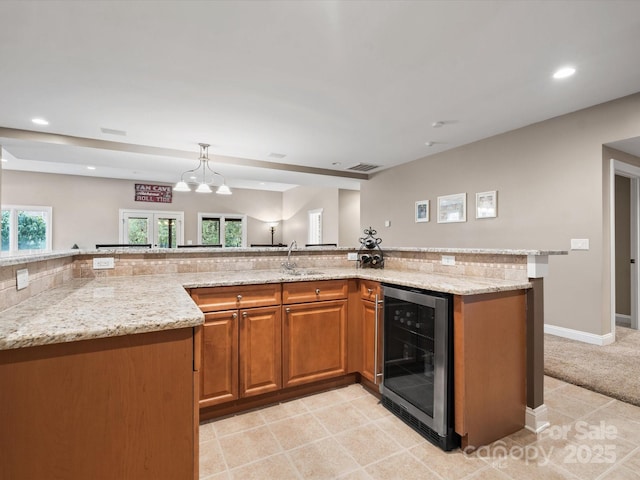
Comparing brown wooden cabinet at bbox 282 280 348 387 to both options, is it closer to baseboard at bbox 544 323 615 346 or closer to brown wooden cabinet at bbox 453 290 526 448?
brown wooden cabinet at bbox 453 290 526 448

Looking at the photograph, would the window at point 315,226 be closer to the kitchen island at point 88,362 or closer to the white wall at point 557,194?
the white wall at point 557,194

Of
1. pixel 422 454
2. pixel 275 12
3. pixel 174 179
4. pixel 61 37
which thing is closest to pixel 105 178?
pixel 174 179

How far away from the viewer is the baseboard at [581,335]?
335 centimetres

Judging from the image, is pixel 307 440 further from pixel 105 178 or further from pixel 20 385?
pixel 105 178

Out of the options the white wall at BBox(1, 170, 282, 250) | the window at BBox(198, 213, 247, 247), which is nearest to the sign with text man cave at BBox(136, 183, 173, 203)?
the white wall at BBox(1, 170, 282, 250)

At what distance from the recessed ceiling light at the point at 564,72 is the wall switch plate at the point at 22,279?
3861 mm

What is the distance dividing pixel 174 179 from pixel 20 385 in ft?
26.9

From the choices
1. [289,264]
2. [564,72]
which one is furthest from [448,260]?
[564,72]

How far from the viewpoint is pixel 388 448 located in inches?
70.4

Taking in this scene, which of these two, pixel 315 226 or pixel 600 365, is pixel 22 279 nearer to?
pixel 600 365

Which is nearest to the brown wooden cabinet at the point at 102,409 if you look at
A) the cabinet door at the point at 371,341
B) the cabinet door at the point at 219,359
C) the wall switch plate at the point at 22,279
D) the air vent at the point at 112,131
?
the wall switch plate at the point at 22,279

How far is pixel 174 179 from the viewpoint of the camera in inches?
325

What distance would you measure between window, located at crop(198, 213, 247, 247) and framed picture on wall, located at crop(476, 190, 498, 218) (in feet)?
21.7

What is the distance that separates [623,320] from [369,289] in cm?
432
